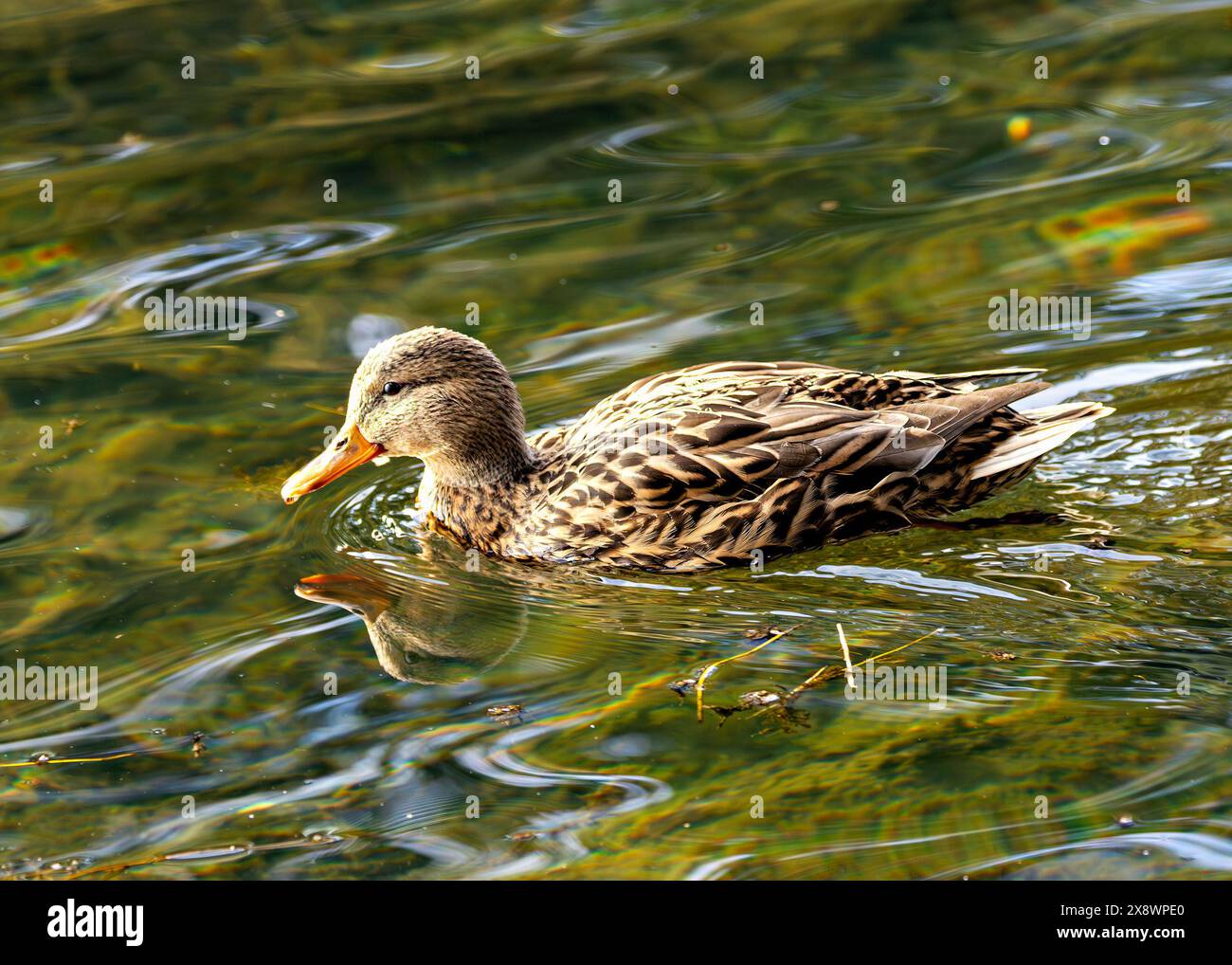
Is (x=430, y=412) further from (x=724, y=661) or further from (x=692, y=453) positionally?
(x=724, y=661)

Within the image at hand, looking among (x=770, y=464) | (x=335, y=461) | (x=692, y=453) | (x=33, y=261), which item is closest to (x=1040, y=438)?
(x=770, y=464)

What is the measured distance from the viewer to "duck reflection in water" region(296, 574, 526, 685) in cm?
711

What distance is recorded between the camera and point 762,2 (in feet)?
45.4

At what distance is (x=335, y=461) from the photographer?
8.30 metres

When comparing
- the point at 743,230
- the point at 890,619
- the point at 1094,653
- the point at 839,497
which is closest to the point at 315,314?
the point at 743,230

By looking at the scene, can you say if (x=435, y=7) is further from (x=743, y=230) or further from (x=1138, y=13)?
(x=1138, y=13)

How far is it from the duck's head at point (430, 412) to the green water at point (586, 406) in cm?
43

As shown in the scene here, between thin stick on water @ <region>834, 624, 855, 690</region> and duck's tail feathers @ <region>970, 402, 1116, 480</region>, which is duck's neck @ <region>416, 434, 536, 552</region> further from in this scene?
duck's tail feathers @ <region>970, 402, 1116, 480</region>

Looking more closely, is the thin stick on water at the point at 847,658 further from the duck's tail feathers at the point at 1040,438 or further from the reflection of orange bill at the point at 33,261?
the reflection of orange bill at the point at 33,261

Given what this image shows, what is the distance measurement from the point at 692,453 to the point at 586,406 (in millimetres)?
1832

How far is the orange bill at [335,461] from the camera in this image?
8242 mm

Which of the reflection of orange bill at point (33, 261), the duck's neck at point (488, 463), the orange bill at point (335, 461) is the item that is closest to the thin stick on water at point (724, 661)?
the duck's neck at point (488, 463)

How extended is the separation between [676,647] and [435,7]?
8662mm

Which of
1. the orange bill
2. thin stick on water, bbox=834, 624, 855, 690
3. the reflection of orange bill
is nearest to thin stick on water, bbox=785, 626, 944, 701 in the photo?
thin stick on water, bbox=834, 624, 855, 690
